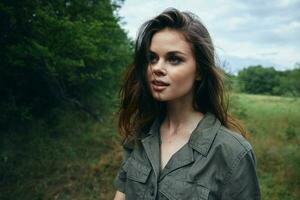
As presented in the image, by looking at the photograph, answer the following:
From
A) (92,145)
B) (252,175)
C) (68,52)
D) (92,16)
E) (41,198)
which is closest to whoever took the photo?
(252,175)

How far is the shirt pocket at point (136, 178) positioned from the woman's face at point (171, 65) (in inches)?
15.8

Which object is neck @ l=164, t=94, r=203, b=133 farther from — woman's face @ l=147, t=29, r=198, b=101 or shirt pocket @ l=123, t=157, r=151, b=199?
shirt pocket @ l=123, t=157, r=151, b=199

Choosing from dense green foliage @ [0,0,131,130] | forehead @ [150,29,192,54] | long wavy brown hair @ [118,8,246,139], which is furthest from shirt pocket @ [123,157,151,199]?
dense green foliage @ [0,0,131,130]

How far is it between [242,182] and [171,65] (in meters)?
0.70

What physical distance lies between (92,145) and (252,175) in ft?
24.4

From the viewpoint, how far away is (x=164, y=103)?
7.59 feet

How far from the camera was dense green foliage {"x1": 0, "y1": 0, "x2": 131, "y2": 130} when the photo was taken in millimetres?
7570

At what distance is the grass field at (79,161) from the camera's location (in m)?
6.45

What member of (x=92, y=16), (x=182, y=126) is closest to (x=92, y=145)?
(x=92, y=16)

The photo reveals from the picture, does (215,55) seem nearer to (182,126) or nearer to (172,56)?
(172,56)

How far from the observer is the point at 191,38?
6.45 ft

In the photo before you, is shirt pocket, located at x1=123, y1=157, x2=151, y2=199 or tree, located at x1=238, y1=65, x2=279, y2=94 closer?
shirt pocket, located at x1=123, y1=157, x2=151, y2=199

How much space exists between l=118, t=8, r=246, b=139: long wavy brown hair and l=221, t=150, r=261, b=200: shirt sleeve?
29 centimetres

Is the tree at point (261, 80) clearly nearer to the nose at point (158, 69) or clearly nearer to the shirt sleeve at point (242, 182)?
the nose at point (158, 69)
